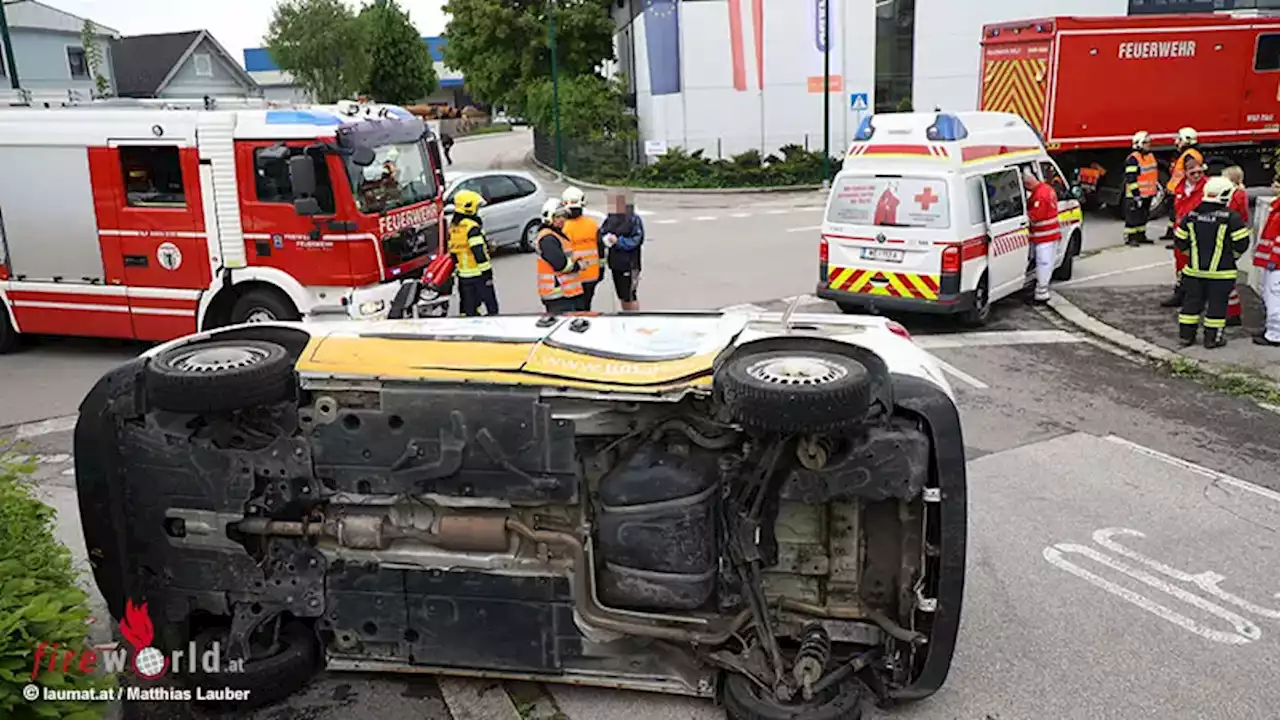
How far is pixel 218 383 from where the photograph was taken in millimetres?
4477

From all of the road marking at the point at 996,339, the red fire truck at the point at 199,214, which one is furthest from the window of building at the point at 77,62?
the road marking at the point at 996,339

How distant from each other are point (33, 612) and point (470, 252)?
836 cm

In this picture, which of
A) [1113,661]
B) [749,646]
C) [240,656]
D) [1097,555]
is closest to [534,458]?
[749,646]

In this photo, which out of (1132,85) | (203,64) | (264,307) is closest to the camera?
(264,307)

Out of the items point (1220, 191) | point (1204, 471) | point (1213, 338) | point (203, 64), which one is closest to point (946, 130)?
point (1220, 191)

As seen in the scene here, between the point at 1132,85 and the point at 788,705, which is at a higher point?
the point at 1132,85

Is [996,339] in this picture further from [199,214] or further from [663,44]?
[663,44]

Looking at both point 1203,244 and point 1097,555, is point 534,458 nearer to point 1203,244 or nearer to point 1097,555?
point 1097,555

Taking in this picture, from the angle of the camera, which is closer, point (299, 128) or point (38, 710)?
point (38, 710)

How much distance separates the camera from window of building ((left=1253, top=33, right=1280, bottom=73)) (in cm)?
2047

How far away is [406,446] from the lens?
180 inches

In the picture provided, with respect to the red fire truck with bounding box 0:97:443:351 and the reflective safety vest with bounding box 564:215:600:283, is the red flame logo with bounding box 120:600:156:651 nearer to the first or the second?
the red fire truck with bounding box 0:97:443:351

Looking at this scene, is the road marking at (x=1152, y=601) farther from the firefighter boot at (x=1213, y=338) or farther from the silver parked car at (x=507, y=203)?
the silver parked car at (x=507, y=203)

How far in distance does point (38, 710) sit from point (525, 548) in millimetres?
2095
